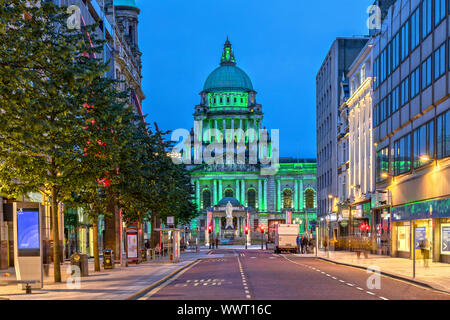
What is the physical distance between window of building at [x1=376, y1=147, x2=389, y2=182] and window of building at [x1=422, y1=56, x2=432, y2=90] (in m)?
13.9

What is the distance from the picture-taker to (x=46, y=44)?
66.9ft

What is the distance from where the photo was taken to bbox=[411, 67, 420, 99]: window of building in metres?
48.1

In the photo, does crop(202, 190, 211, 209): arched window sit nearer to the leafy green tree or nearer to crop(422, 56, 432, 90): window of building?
crop(422, 56, 432, 90): window of building

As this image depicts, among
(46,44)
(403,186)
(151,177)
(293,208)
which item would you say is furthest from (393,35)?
(293,208)

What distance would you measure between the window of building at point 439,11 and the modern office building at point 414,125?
0.06 meters

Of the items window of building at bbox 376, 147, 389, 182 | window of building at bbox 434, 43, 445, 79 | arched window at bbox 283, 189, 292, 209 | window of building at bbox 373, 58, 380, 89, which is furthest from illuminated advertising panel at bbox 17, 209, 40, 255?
arched window at bbox 283, 189, 292, 209

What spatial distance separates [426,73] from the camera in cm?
4591

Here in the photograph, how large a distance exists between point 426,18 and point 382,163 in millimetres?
18046

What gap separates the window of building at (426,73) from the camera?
148 ft

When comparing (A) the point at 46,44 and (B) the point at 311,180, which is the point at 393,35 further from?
(B) the point at 311,180

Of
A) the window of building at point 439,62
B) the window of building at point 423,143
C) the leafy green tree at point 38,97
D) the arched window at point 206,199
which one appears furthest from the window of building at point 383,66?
the arched window at point 206,199

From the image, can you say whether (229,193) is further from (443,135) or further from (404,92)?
(443,135)

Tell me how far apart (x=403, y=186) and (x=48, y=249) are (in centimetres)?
2617

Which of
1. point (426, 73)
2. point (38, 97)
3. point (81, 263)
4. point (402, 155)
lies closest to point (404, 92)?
point (402, 155)
